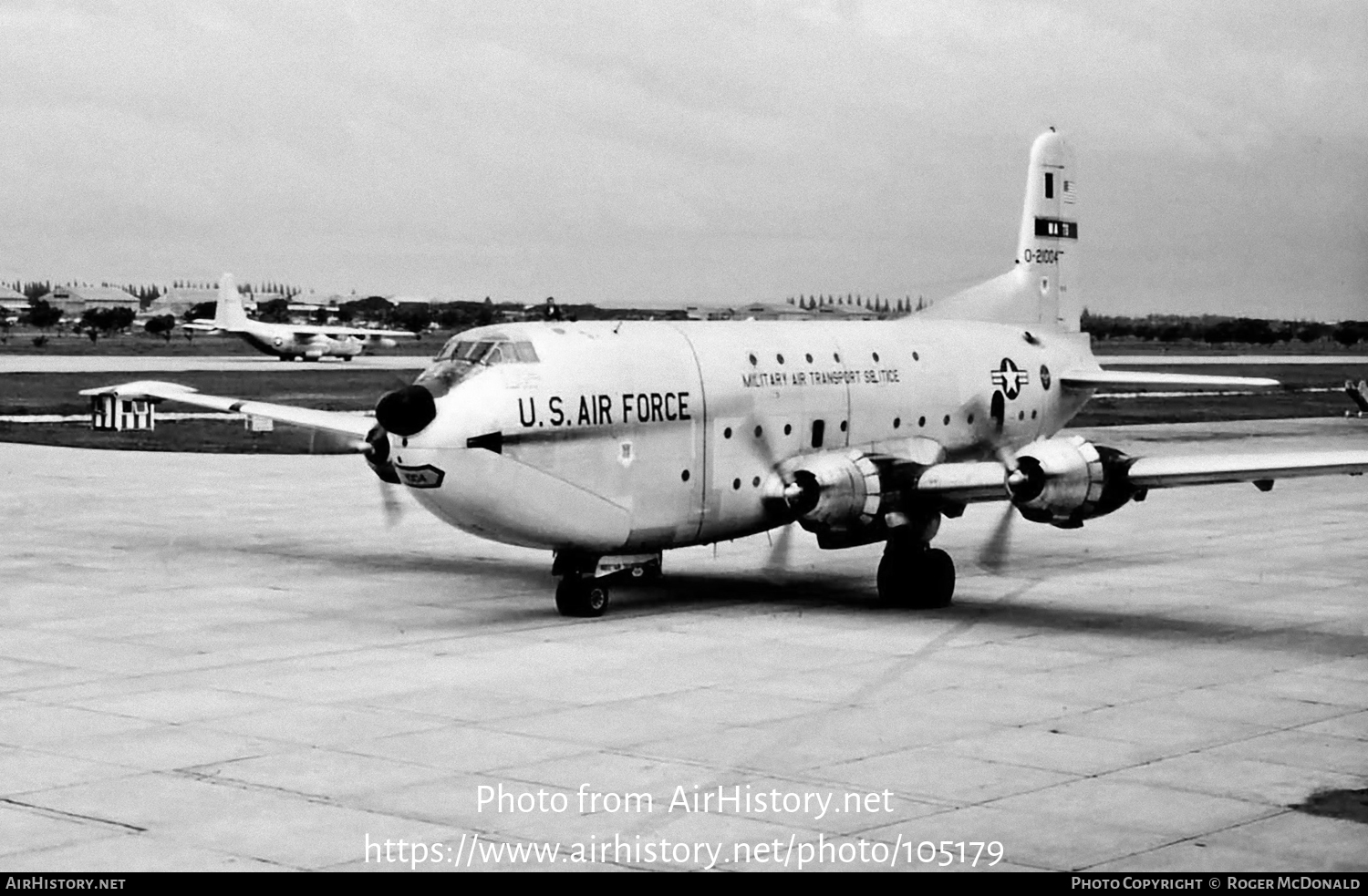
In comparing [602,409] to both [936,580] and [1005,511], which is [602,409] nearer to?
[936,580]

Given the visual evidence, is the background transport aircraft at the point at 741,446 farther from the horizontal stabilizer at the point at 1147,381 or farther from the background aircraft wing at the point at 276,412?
the horizontal stabilizer at the point at 1147,381

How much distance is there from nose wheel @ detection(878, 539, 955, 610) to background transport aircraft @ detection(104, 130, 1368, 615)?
3 centimetres

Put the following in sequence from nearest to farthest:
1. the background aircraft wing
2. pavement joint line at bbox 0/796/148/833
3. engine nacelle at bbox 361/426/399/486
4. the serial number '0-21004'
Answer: pavement joint line at bbox 0/796/148/833 → the serial number '0-21004' → engine nacelle at bbox 361/426/399/486 → the background aircraft wing

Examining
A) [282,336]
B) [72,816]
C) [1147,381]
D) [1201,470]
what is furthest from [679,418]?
[282,336]

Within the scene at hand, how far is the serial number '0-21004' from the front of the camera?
23.6 metres

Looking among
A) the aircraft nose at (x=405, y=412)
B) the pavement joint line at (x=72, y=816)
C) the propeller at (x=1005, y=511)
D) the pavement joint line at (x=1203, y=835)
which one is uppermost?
the aircraft nose at (x=405, y=412)

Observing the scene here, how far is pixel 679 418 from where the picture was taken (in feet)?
82.9

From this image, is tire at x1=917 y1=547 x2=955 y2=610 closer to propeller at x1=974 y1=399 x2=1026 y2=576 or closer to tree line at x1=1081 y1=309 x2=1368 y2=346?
propeller at x1=974 y1=399 x2=1026 y2=576

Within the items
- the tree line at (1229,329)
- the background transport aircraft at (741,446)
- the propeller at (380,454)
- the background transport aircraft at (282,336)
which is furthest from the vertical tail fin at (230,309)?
the propeller at (380,454)

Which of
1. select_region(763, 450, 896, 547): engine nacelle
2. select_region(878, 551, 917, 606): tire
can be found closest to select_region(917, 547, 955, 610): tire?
select_region(878, 551, 917, 606): tire

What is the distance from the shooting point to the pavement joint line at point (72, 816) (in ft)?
46.8

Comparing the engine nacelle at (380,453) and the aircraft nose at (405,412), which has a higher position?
the aircraft nose at (405,412)

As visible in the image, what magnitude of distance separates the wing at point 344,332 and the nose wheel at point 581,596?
270 ft
